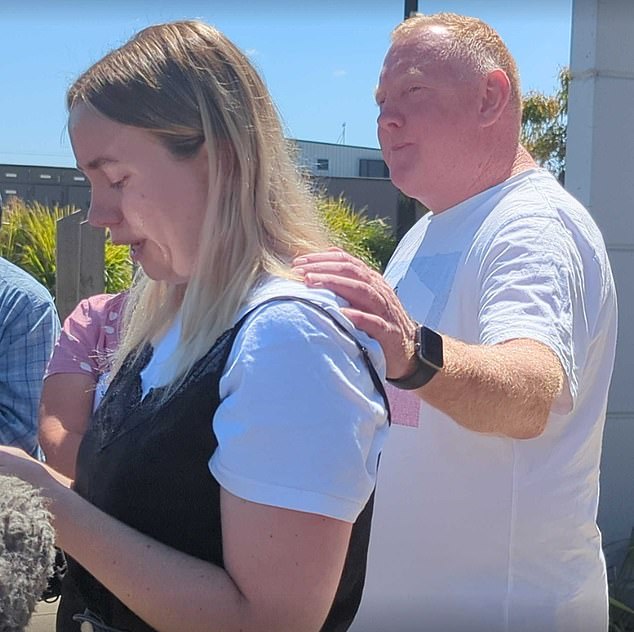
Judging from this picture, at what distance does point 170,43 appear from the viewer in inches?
55.1

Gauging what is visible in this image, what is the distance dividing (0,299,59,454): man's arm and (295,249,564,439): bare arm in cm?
151

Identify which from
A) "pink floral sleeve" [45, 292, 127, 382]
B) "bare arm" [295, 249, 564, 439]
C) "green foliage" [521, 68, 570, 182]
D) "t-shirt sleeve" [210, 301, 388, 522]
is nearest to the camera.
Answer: "t-shirt sleeve" [210, 301, 388, 522]

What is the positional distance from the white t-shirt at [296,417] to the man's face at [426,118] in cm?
116

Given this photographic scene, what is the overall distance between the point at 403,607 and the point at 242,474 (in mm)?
1014

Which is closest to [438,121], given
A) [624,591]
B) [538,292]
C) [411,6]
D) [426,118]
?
[426,118]

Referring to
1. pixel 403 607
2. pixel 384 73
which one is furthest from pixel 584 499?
pixel 384 73

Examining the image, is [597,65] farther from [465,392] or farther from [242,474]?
[242,474]

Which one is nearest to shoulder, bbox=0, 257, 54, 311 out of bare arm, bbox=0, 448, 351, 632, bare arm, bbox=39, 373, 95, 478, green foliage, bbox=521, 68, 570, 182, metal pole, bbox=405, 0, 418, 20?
bare arm, bbox=39, 373, 95, 478

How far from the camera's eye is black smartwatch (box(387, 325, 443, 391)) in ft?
5.03

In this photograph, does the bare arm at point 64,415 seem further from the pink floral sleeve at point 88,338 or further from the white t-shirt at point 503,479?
the white t-shirt at point 503,479

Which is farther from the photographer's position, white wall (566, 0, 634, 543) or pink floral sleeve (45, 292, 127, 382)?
white wall (566, 0, 634, 543)

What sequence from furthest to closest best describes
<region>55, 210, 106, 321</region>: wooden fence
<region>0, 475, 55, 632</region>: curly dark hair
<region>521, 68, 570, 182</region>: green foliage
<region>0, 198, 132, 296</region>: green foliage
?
<region>521, 68, 570, 182</region>: green foliage
<region>0, 198, 132, 296</region>: green foliage
<region>55, 210, 106, 321</region>: wooden fence
<region>0, 475, 55, 632</region>: curly dark hair

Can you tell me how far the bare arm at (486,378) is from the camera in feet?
4.79

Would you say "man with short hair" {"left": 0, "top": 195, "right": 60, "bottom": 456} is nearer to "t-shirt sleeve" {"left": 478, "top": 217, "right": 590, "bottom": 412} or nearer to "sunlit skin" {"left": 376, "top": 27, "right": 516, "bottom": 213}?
"sunlit skin" {"left": 376, "top": 27, "right": 516, "bottom": 213}
